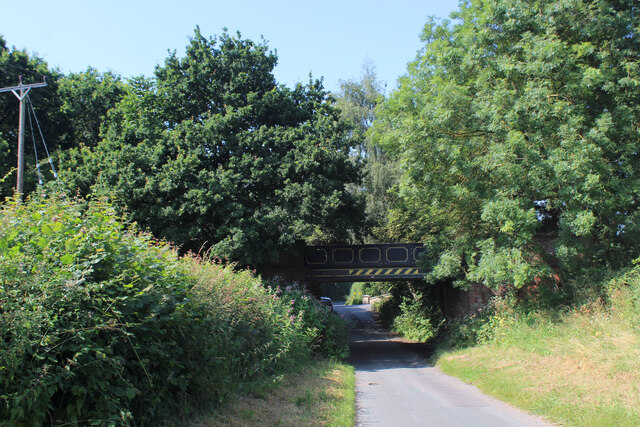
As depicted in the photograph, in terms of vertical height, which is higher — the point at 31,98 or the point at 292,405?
the point at 31,98

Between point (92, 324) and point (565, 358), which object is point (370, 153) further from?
point (92, 324)

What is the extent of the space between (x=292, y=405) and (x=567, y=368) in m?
6.53

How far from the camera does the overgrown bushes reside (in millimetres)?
3824

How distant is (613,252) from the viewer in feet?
48.6

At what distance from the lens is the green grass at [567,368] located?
796cm

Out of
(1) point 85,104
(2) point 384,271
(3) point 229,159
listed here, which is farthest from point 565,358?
(1) point 85,104

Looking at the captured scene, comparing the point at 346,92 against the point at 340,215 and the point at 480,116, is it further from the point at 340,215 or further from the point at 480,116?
the point at 480,116

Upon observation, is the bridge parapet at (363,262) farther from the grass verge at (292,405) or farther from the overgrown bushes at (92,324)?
the overgrown bushes at (92,324)

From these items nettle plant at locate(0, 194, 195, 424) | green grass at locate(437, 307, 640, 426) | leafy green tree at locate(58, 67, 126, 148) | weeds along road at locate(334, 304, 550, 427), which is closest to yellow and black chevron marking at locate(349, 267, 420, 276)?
weeds along road at locate(334, 304, 550, 427)

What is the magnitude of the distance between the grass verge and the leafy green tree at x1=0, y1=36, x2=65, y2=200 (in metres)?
20.2

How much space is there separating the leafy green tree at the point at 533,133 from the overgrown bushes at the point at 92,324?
1069 cm

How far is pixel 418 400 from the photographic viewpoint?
399 inches

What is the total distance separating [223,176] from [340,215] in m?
5.15

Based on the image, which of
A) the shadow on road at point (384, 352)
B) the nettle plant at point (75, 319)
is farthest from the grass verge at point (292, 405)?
the shadow on road at point (384, 352)
